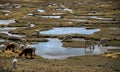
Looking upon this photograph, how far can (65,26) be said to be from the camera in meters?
58.6

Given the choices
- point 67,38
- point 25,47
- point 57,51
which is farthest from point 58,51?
point 67,38

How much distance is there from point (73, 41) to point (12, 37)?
28.6ft

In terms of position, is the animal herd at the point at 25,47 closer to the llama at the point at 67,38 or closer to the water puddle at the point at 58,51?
the llama at the point at 67,38

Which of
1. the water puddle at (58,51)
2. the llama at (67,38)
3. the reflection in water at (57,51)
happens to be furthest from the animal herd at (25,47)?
the reflection in water at (57,51)

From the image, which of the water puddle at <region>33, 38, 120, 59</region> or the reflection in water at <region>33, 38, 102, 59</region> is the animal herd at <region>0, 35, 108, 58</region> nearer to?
the water puddle at <region>33, 38, 120, 59</region>

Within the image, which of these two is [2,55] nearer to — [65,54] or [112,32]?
[65,54]

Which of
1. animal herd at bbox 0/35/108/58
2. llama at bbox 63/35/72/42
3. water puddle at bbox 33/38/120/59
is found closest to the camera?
animal herd at bbox 0/35/108/58

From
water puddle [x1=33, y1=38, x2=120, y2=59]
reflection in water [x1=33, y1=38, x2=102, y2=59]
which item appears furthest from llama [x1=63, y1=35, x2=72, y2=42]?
water puddle [x1=33, y1=38, x2=120, y2=59]

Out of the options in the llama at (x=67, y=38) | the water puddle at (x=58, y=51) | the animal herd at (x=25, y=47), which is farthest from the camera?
the llama at (x=67, y=38)

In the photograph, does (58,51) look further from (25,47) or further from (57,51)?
(25,47)

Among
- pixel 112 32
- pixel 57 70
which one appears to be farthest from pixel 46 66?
pixel 112 32

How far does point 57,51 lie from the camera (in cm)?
3584

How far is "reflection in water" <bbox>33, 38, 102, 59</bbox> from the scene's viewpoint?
33.5 metres

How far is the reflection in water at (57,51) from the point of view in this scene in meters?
33.5
